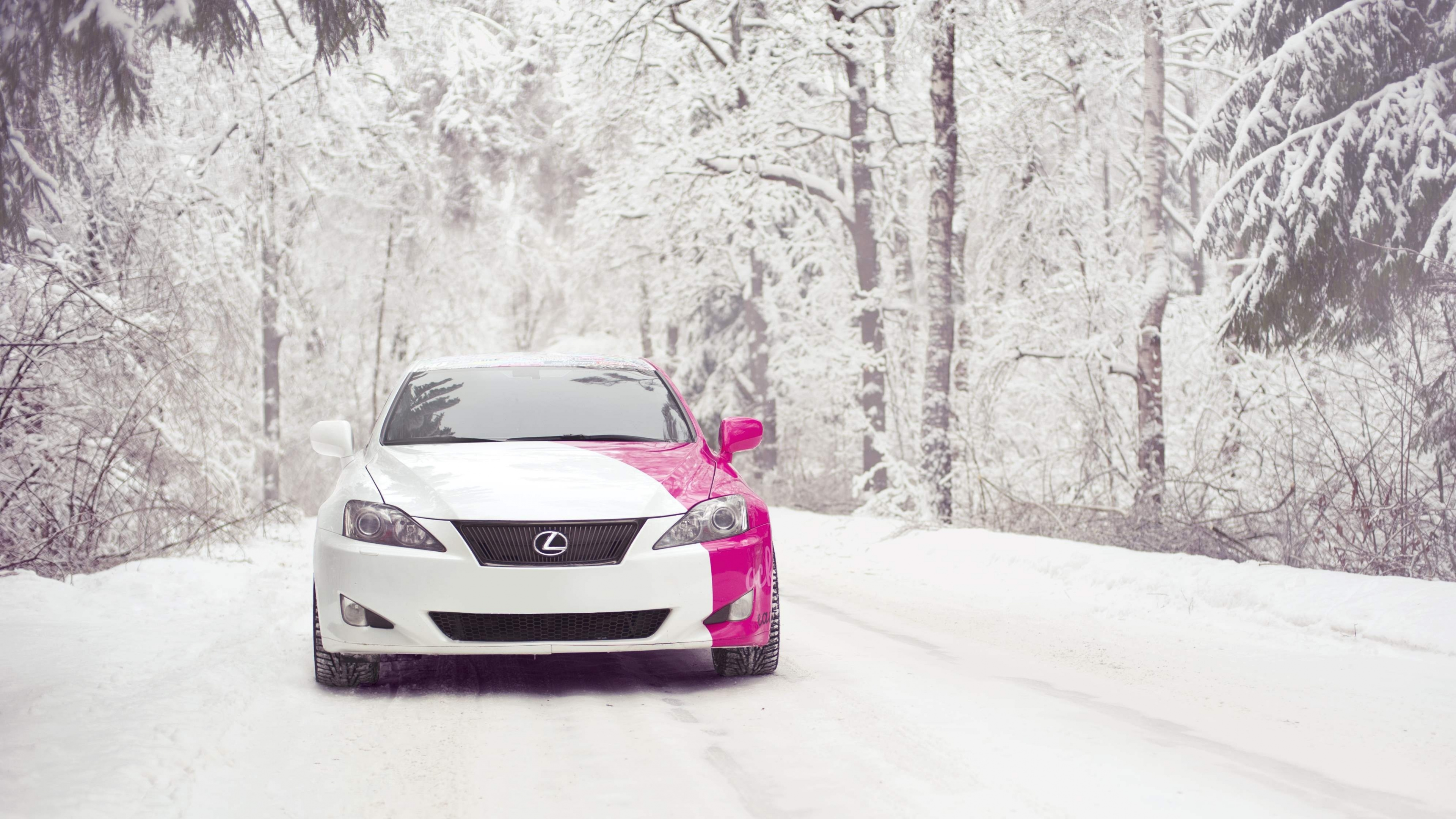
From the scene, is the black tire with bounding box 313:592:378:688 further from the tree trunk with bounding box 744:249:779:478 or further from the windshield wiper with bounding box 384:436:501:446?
the tree trunk with bounding box 744:249:779:478

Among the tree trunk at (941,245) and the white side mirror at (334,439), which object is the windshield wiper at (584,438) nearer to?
the white side mirror at (334,439)

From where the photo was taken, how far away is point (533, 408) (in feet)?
24.1

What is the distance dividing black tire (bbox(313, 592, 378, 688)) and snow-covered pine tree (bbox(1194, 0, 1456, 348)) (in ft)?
22.8

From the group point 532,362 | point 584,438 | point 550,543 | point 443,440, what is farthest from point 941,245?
point 550,543

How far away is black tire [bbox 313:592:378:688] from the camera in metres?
6.09

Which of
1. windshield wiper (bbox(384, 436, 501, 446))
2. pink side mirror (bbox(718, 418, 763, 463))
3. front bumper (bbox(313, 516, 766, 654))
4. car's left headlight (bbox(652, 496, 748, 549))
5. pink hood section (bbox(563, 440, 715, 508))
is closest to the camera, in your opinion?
front bumper (bbox(313, 516, 766, 654))

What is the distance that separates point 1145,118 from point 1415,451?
7.00 metres

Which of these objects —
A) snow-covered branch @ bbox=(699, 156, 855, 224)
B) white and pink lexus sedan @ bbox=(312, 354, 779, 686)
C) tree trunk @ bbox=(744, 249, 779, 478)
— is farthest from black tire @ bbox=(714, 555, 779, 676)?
tree trunk @ bbox=(744, 249, 779, 478)

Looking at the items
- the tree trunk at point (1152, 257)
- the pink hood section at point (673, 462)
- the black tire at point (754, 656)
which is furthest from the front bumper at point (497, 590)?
the tree trunk at point (1152, 257)

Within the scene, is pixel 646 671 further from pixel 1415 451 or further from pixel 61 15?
pixel 1415 451

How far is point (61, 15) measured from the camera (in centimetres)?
567

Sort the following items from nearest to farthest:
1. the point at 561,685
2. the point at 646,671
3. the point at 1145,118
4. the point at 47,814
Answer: the point at 47,814 < the point at 561,685 < the point at 646,671 < the point at 1145,118

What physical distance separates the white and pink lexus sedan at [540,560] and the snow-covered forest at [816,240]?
2.38 m

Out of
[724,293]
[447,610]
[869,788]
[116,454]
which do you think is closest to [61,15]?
[447,610]
